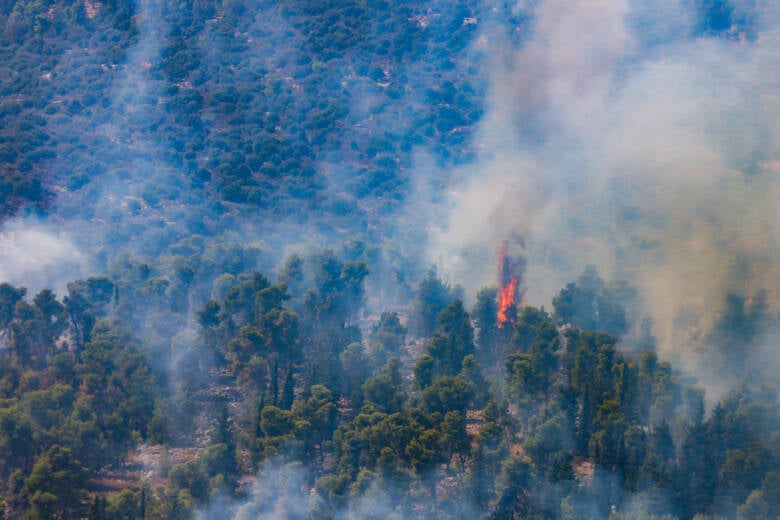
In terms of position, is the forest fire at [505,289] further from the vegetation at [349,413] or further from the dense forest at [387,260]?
the vegetation at [349,413]

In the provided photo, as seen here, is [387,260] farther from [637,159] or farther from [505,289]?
[637,159]

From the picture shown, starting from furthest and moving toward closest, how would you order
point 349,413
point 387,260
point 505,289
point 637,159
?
point 637,159
point 387,260
point 505,289
point 349,413

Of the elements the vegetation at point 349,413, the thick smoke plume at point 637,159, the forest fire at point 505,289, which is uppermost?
the thick smoke plume at point 637,159

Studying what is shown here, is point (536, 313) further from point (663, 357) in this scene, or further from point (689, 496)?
point (689, 496)

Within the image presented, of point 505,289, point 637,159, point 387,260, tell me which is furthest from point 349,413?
point 637,159

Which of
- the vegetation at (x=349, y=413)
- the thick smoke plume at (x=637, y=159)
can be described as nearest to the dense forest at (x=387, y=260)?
the vegetation at (x=349, y=413)

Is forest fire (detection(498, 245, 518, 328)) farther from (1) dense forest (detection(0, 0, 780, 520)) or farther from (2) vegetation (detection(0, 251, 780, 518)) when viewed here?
(2) vegetation (detection(0, 251, 780, 518))

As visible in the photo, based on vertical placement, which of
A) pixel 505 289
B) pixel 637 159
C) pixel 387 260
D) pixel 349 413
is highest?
pixel 637 159
